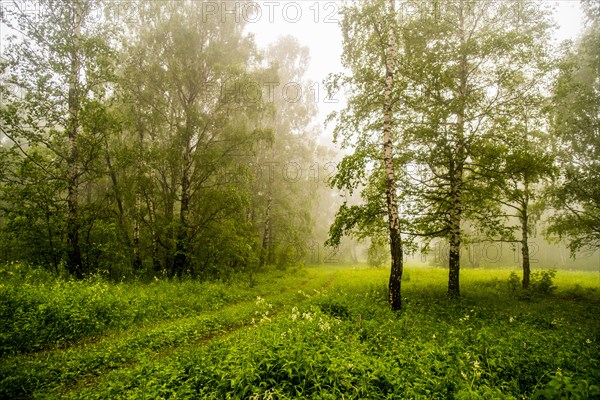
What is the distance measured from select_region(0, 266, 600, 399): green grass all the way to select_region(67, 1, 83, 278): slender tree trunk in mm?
2584

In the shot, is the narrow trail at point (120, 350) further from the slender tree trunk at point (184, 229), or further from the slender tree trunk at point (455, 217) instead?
the slender tree trunk at point (455, 217)

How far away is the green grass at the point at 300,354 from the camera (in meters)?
4.73

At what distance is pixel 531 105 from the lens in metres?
12.8

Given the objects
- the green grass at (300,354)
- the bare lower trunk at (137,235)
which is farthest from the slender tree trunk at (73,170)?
the bare lower trunk at (137,235)

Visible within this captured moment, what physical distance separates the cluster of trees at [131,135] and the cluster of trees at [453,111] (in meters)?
8.19

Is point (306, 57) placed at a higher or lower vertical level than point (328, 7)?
higher

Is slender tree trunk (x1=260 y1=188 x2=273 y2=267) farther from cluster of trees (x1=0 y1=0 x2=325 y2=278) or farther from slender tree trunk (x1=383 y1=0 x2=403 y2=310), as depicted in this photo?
slender tree trunk (x1=383 y1=0 x2=403 y2=310)

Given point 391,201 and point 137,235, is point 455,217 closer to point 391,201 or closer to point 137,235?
point 391,201

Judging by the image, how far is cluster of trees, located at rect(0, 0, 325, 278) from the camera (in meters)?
13.6

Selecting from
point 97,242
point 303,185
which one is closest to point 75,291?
point 97,242

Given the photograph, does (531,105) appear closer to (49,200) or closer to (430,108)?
(430,108)

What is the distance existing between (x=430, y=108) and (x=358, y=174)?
22.2 feet

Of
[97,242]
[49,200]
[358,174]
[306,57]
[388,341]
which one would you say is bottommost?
[388,341]

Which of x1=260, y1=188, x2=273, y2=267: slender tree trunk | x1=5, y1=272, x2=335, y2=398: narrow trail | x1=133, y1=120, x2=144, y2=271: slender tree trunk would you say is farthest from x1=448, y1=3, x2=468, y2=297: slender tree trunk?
x1=133, y1=120, x2=144, y2=271: slender tree trunk
